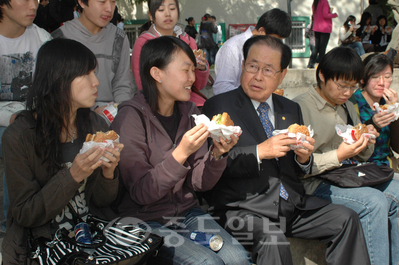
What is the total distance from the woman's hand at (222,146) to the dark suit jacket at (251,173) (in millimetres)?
169

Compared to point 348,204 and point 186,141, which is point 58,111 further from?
point 348,204

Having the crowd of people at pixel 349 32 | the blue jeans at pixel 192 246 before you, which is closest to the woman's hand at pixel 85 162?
the blue jeans at pixel 192 246

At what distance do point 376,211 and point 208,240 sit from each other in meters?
1.52

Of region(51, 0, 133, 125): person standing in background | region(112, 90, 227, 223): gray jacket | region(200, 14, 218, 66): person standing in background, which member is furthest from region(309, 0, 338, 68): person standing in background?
region(112, 90, 227, 223): gray jacket

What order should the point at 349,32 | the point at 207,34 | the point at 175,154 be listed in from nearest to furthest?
the point at 175,154 < the point at 349,32 < the point at 207,34

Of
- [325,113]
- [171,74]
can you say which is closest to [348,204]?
[325,113]

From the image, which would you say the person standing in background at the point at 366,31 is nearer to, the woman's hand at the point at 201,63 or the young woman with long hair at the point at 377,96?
the young woman with long hair at the point at 377,96

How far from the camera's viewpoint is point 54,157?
202 centimetres

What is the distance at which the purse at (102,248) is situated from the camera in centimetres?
165

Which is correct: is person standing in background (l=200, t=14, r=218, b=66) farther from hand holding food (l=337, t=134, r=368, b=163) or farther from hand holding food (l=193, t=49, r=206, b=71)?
hand holding food (l=337, t=134, r=368, b=163)

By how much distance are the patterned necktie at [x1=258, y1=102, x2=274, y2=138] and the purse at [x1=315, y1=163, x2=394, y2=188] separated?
0.71 m

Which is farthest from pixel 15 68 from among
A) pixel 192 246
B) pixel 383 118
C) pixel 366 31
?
pixel 366 31

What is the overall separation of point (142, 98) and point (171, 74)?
Answer: 277mm

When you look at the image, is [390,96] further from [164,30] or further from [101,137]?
[101,137]
